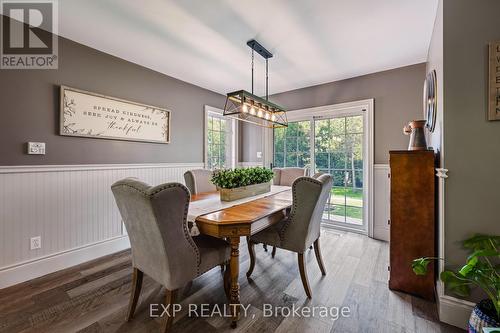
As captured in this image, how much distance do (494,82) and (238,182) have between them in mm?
1981

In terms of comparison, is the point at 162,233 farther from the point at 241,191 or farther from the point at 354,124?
the point at 354,124

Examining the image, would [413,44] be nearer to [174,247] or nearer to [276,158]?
[276,158]

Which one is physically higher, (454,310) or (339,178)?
(339,178)

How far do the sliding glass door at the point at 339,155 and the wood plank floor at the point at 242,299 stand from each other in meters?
1.10

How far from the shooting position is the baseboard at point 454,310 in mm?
1479

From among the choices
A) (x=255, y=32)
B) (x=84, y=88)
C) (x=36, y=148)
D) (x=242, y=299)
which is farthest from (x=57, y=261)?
(x=255, y=32)

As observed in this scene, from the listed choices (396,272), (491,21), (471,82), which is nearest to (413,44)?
(491,21)

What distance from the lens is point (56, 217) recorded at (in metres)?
2.26

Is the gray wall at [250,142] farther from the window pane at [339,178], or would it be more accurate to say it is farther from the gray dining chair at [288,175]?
the window pane at [339,178]

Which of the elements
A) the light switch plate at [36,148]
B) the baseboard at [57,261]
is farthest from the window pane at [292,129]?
the light switch plate at [36,148]

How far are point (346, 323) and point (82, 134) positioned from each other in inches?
122

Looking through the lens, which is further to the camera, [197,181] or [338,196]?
[338,196]

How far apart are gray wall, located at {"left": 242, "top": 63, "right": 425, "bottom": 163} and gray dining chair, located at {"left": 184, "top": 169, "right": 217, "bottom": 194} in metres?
2.38

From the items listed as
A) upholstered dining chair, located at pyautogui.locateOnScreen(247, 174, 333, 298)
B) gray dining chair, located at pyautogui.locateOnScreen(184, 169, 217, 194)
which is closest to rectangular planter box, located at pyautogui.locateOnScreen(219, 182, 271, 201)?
upholstered dining chair, located at pyautogui.locateOnScreen(247, 174, 333, 298)
